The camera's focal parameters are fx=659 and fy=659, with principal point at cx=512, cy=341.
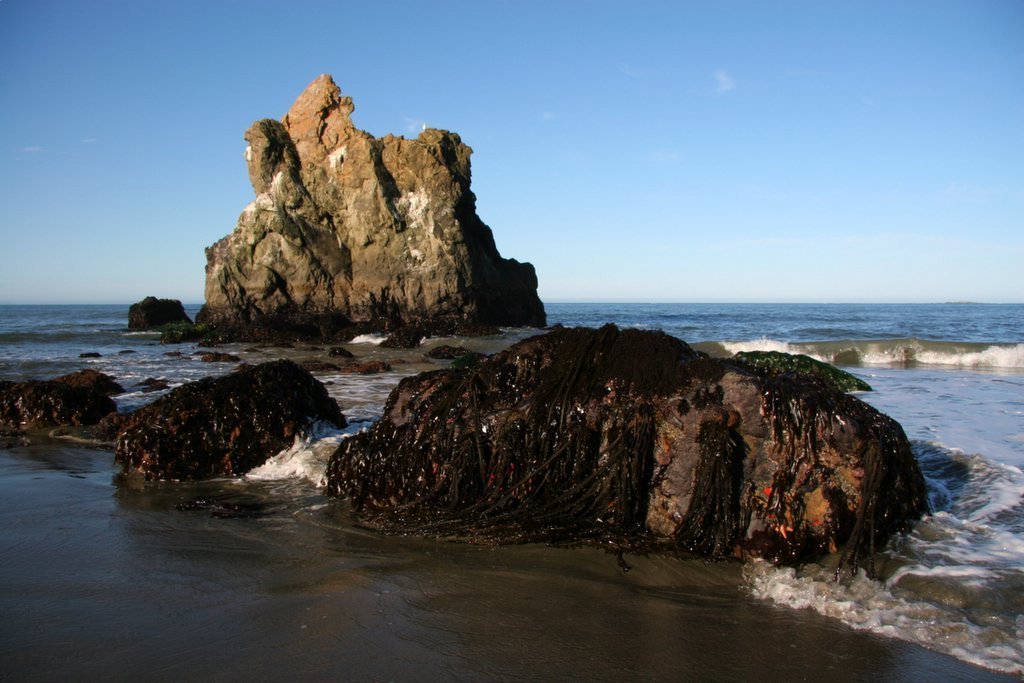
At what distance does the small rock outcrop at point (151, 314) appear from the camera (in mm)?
30750

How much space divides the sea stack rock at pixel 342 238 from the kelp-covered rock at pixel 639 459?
21752mm

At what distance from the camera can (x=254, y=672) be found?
7.61ft

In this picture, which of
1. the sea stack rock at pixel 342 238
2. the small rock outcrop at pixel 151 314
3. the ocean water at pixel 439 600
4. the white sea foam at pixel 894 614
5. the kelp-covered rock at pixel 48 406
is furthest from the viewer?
the small rock outcrop at pixel 151 314

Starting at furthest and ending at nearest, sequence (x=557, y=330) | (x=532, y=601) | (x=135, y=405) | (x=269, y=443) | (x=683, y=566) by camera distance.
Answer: (x=135, y=405) → (x=269, y=443) → (x=557, y=330) → (x=683, y=566) → (x=532, y=601)

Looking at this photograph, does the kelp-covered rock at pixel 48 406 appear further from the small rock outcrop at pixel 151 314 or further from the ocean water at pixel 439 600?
the small rock outcrop at pixel 151 314

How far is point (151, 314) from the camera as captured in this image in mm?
31203

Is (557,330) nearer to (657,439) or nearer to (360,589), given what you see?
(657,439)

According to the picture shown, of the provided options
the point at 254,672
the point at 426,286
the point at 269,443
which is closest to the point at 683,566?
the point at 254,672

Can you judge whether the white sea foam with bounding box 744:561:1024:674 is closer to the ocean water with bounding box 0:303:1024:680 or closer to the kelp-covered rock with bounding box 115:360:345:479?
the ocean water with bounding box 0:303:1024:680

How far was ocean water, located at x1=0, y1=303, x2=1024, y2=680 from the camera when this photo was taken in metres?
2.40

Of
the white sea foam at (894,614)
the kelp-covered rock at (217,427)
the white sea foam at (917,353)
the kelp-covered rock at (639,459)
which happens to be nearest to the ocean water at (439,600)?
the white sea foam at (894,614)

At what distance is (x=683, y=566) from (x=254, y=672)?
2010mm

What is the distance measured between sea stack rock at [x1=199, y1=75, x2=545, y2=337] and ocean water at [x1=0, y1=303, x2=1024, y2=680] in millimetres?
21879

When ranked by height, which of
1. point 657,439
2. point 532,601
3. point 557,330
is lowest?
point 532,601
